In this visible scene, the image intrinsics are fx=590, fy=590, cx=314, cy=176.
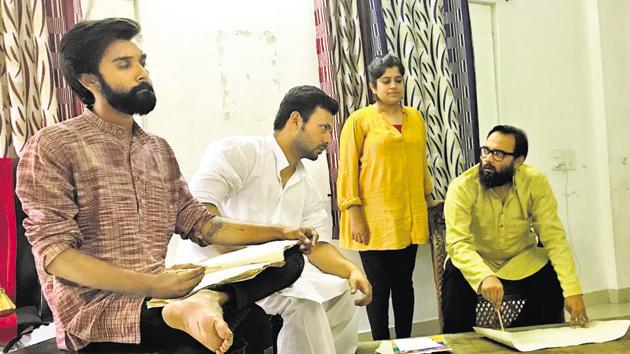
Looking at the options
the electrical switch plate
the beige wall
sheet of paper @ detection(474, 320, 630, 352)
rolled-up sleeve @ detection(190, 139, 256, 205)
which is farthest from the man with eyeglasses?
the electrical switch plate

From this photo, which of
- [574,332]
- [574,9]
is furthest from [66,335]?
[574,9]

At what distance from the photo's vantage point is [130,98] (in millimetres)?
1124

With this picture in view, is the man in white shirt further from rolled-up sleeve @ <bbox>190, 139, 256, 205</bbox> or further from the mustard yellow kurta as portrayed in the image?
the mustard yellow kurta

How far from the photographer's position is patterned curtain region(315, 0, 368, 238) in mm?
2807

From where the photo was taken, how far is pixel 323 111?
1884 mm

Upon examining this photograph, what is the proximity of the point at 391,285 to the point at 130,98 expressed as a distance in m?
1.69

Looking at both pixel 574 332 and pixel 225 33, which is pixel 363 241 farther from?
pixel 225 33

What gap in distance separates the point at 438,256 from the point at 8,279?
1.66m

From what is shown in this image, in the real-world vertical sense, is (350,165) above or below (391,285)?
above

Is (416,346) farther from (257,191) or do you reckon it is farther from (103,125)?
(103,125)

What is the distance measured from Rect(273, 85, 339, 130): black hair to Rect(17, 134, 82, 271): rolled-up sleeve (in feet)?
3.15

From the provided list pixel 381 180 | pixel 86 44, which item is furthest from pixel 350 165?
pixel 86 44

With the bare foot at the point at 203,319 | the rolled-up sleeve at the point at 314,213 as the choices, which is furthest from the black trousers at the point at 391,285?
the bare foot at the point at 203,319

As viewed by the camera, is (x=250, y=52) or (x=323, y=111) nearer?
(x=323, y=111)
